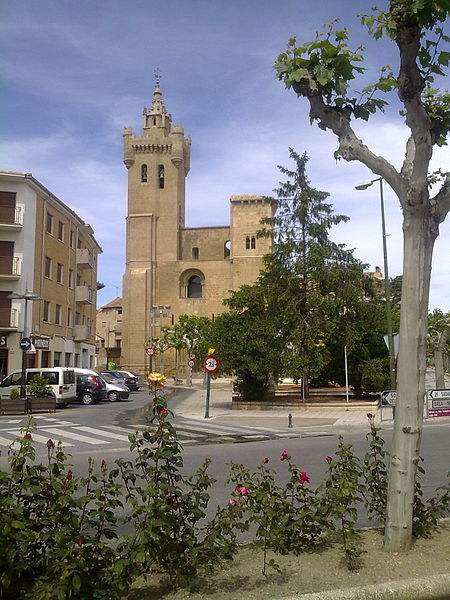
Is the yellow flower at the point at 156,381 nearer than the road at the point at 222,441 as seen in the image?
Yes

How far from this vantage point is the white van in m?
26.1

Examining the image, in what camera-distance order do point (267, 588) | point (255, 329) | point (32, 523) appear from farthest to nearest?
point (255, 329) → point (267, 588) → point (32, 523)

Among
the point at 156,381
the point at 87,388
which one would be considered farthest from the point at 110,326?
the point at 156,381

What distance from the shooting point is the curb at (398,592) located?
3668 millimetres

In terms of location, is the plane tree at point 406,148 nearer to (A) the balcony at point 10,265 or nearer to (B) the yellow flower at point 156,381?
(B) the yellow flower at point 156,381

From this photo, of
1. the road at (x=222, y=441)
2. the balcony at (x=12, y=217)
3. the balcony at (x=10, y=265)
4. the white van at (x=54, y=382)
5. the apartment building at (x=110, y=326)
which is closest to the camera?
the road at (x=222, y=441)

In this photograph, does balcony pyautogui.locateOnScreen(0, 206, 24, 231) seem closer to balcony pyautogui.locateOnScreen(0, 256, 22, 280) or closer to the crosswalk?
balcony pyautogui.locateOnScreen(0, 256, 22, 280)

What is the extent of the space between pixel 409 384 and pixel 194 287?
258 ft

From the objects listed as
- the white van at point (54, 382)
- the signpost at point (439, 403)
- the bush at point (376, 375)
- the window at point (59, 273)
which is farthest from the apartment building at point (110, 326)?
the signpost at point (439, 403)

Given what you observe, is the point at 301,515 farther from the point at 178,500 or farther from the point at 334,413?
the point at 334,413

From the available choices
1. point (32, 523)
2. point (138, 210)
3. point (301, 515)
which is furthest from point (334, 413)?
point (138, 210)

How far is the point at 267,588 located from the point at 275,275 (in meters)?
22.9

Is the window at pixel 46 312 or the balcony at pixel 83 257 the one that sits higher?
the balcony at pixel 83 257

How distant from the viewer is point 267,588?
152 inches
